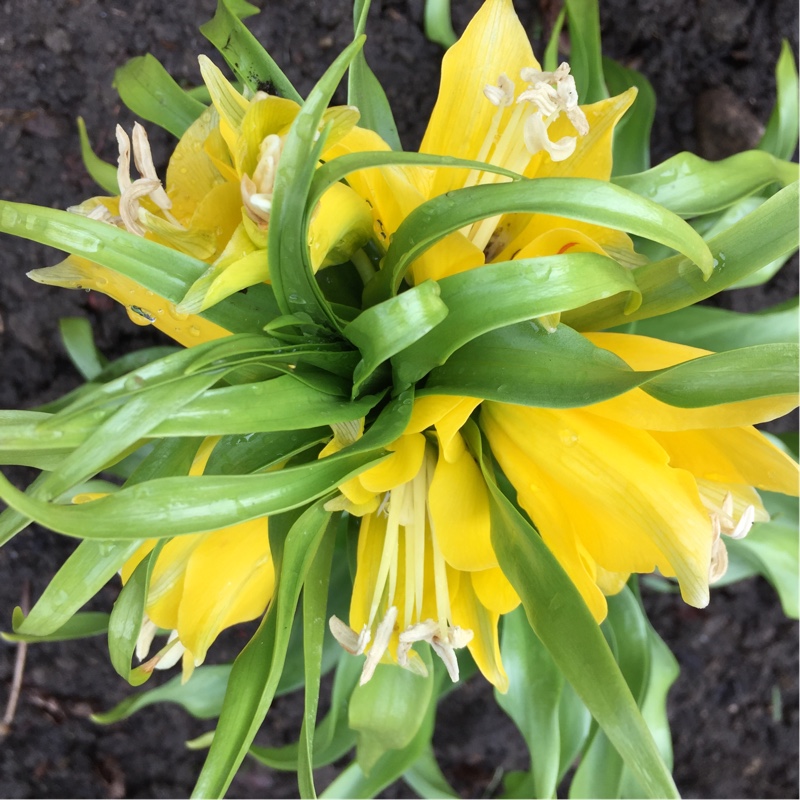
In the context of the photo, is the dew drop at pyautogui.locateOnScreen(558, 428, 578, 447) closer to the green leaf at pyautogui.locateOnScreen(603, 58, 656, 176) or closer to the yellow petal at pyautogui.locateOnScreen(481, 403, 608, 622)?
the yellow petal at pyautogui.locateOnScreen(481, 403, 608, 622)

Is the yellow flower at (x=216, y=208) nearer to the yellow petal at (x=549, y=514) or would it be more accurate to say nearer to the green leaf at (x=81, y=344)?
the yellow petal at (x=549, y=514)

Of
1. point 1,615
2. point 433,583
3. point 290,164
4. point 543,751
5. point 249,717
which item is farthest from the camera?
Answer: point 1,615

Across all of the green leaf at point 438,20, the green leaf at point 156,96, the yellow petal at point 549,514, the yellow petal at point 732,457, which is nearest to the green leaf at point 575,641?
the yellow petal at point 549,514

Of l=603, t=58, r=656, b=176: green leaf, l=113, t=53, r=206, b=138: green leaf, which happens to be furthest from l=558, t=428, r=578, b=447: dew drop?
l=603, t=58, r=656, b=176: green leaf

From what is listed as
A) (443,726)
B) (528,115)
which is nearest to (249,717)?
(528,115)

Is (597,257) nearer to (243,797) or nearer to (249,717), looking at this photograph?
(249,717)

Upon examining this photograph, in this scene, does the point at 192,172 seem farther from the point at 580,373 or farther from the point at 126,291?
the point at 580,373
